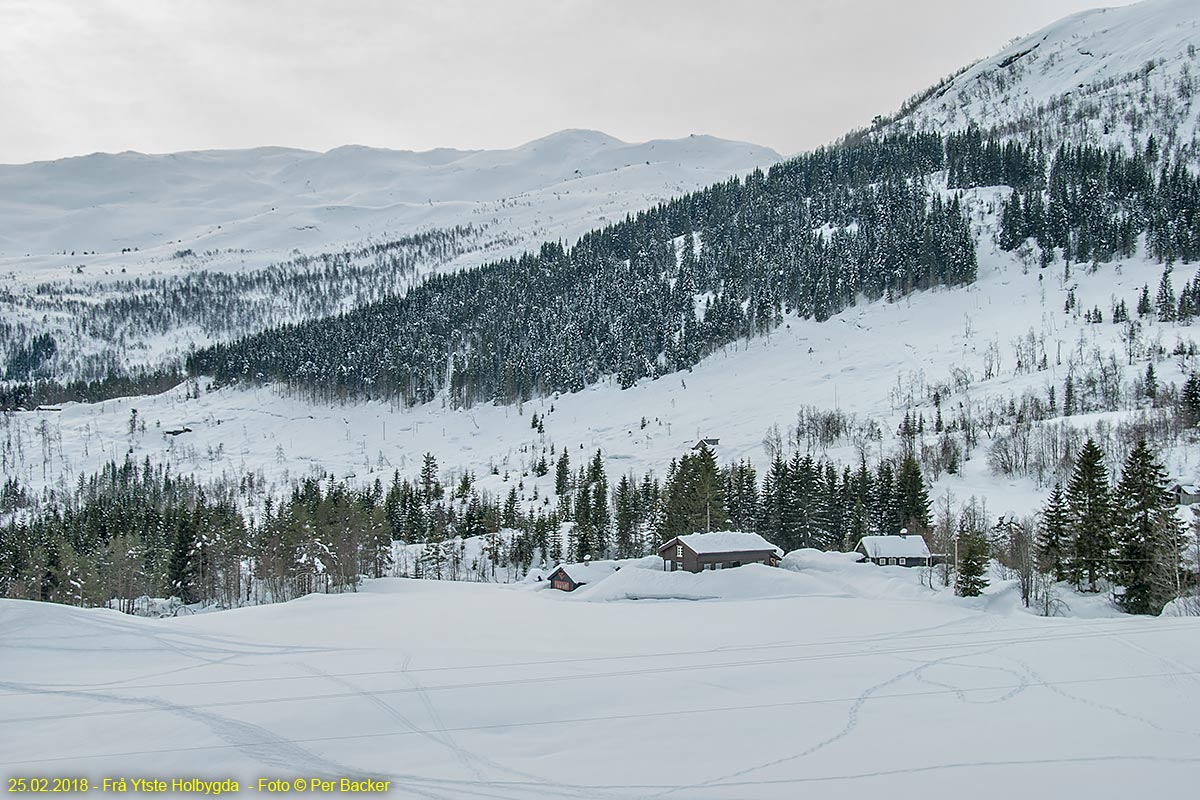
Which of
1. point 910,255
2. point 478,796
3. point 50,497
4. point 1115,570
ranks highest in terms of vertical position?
point 910,255

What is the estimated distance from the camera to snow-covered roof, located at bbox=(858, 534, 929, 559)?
6462cm

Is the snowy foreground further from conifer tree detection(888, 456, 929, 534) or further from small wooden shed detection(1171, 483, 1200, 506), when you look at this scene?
small wooden shed detection(1171, 483, 1200, 506)

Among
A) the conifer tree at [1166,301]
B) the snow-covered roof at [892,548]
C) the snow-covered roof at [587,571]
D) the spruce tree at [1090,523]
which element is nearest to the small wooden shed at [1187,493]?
the snow-covered roof at [892,548]

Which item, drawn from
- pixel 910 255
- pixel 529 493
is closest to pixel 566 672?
pixel 529 493

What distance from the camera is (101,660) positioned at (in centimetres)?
2309

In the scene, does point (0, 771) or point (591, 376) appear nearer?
point (0, 771)

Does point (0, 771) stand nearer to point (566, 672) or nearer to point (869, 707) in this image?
point (566, 672)

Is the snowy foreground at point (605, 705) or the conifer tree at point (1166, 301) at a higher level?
the conifer tree at point (1166, 301)

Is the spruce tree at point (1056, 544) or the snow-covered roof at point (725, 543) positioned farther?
the snow-covered roof at point (725, 543)

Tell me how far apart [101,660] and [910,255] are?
192958 millimetres

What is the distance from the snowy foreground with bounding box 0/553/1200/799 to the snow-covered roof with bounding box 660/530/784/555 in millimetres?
28576

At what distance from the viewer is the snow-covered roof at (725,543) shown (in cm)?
6178

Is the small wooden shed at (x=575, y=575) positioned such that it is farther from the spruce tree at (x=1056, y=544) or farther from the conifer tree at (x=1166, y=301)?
the conifer tree at (x=1166, y=301)

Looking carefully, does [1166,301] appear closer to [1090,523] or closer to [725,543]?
[1090,523]
